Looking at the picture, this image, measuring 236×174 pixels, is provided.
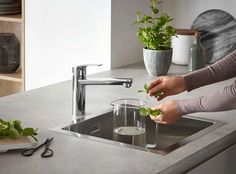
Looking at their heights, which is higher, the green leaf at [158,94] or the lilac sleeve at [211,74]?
the lilac sleeve at [211,74]

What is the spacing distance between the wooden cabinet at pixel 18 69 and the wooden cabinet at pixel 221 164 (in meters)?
1.49

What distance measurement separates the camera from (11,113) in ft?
6.42

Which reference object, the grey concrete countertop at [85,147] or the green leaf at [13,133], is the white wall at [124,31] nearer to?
the grey concrete countertop at [85,147]

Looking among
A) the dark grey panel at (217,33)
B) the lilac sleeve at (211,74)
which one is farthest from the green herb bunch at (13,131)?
the dark grey panel at (217,33)

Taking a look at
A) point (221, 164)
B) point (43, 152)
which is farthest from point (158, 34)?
point (43, 152)

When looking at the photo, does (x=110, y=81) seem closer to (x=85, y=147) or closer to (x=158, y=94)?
(x=158, y=94)

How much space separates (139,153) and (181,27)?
4.95 ft

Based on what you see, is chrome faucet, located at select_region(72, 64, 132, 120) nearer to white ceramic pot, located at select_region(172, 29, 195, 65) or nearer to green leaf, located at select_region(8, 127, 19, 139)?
green leaf, located at select_region(8, 127, 19, 139)

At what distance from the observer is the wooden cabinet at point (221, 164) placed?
5.49 feet

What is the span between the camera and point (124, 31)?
2.73m

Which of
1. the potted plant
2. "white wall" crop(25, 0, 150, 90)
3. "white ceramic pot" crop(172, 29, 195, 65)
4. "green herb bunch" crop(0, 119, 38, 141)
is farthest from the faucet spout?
"white ceramic pot" crop(172, 29, 195, 65)

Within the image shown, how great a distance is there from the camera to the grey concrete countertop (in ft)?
4.86

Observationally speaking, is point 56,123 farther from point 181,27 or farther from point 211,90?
point 181,27

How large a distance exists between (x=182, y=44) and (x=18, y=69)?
999 millimetres
